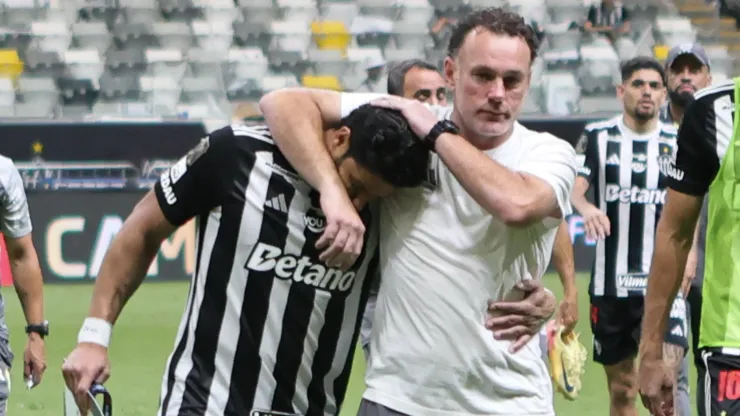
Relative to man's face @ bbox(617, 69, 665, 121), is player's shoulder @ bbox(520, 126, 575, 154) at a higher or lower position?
higher

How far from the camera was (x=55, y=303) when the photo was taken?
42.7 ft

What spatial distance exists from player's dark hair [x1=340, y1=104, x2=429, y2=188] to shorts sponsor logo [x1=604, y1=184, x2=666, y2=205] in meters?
5.41

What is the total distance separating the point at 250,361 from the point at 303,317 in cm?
18

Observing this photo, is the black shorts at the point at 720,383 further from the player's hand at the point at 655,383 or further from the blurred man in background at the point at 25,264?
the blurred man in background at the point at 25,264

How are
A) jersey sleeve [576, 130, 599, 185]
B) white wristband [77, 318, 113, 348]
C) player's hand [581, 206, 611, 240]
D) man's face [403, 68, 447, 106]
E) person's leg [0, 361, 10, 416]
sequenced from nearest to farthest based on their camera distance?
white wristband [77, 318, 113, 348] < person's leg [0, 361, 10, 416] < man's face [403, 68, 447, 106] < player's hand [581, 206, 611, 240] < jersey sleeve [576, 130, 599, 185]

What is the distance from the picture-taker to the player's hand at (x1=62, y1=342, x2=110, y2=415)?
12.5 ft

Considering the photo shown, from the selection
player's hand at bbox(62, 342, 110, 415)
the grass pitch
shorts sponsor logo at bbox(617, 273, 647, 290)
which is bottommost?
the grass pitch

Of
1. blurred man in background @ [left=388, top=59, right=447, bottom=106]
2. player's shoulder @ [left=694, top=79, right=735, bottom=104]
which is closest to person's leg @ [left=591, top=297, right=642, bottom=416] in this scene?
blurred man in background @ [left=388, top=59, right=447, bottom=106]

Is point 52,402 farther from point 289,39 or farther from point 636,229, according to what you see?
point 289,39

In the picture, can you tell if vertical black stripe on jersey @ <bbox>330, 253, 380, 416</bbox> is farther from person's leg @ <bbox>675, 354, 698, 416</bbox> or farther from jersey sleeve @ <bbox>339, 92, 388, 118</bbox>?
person's leg @ <bbox>675, 354, 698, 416</bbox>

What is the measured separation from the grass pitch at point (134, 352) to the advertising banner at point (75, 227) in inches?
9.6

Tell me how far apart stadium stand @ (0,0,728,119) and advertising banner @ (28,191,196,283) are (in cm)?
250

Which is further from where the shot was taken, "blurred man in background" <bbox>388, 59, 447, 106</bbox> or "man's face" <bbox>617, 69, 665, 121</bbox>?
"man's face" <bbox>617, 69, 665, 121</bbox>

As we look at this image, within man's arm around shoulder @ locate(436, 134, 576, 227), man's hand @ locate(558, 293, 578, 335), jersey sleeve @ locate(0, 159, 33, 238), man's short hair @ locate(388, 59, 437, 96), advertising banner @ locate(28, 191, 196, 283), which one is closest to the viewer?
man's arm around shoulder @ locate(436, 134, 576, 227)
